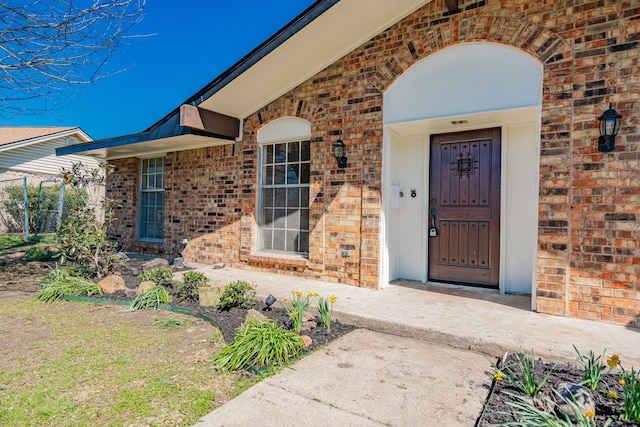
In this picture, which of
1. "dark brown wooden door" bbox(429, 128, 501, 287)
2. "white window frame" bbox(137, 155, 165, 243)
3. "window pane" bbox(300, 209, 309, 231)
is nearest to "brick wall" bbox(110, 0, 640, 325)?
"window pane" bbox(300, 209, 309, 231)

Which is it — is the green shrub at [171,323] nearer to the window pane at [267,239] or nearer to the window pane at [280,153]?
the window pane at [267,239]

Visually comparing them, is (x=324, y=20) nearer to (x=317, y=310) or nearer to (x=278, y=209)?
(x=278, y=209)

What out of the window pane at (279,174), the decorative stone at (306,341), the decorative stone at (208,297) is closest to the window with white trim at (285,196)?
the window pane at (279,174)

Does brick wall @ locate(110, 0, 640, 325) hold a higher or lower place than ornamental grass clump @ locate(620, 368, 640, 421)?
higher

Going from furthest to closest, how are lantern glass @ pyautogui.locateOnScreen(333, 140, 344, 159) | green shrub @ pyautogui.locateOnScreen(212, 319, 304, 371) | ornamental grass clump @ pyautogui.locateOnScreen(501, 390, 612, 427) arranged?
1. lantern glass @ pyautogui.locateOnScreen(333, 140, 344, 159)
2. green shrub @ pyautogui.locateOnScreen(212, 319, 304, 371)
3. ornamental grass clump @ pyautogui.locateOnScreen(501, 390, 612, 427)

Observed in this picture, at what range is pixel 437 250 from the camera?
5.70 meters

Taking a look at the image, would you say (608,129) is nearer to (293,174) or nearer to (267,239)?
(293,174)

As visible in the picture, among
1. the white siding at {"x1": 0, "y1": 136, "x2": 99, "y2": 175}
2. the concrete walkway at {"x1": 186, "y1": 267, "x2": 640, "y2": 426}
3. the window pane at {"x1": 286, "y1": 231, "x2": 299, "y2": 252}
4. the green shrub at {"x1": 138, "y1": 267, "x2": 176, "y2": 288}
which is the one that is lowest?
the concrete walkway at {"x1": 186, "y1": 267, "x2": 640, "y2": 426}

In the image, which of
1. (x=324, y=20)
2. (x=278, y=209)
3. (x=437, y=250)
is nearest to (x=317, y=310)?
(x=437, y=250)

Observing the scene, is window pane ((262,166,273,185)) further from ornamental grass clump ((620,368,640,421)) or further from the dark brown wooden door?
ornamental grass clump ((620,368,640,421))

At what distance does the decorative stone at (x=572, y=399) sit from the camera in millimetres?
2145

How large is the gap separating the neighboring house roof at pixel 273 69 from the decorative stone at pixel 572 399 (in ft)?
15.7

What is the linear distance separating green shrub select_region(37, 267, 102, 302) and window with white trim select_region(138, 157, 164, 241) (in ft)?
11.1

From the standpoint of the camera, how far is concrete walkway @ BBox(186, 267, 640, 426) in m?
2.27
